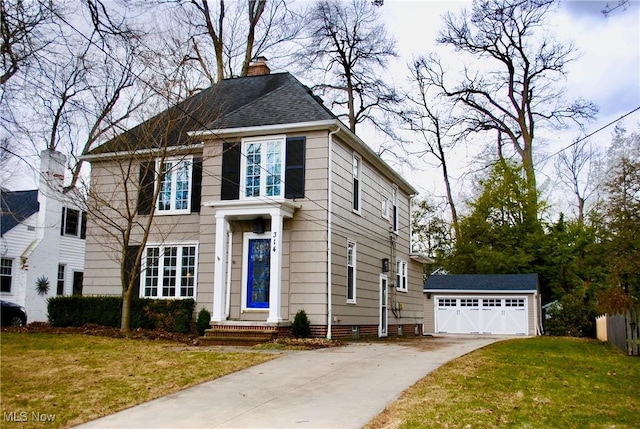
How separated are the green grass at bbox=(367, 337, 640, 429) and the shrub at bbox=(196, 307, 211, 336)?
272 inches

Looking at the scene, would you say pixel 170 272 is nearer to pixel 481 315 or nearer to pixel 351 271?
pixel 351 271

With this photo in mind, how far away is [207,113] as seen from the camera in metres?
18.1

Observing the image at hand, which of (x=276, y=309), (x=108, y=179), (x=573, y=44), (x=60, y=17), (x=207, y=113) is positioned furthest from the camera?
(x=573, y=44)

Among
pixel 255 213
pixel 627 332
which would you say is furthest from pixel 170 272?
pixel 627 332

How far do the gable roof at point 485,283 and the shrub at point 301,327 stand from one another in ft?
48.4

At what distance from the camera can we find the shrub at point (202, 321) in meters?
16.6

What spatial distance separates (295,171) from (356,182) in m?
2.91

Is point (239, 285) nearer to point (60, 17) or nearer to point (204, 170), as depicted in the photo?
point (204, 170)

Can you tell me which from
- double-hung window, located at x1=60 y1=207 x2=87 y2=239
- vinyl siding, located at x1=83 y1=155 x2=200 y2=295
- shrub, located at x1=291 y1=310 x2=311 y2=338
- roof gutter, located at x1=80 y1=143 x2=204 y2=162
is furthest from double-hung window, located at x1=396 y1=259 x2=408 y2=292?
double-hung window, located at x1=60 y1=207 x2=87 y2=239

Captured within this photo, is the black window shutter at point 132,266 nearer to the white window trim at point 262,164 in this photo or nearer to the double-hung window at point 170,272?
the double-hung window at point 170,272

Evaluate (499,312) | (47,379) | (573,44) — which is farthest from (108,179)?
(573,44)

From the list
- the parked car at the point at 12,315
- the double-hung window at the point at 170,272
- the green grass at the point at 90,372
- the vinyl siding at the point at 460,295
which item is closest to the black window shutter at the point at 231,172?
the double-hung window at the point at 170,272

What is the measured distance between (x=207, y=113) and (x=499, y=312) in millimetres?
17343

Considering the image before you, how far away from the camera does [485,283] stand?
29.2m
